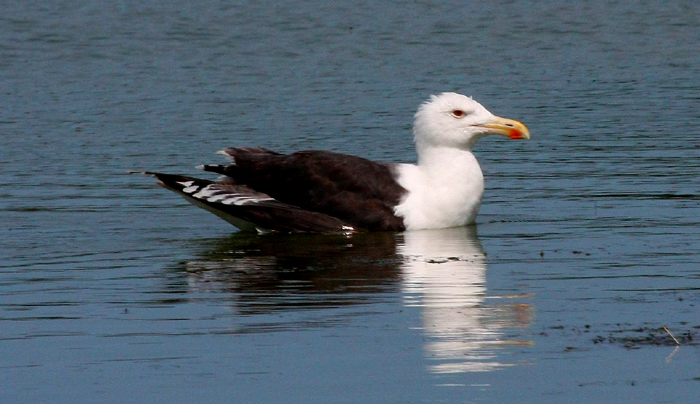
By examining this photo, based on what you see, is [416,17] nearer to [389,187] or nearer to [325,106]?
[325,106]

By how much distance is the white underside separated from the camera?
12602 millimetres

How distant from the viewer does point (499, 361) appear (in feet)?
24.7

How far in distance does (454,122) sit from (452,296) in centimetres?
377

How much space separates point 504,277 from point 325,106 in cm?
982

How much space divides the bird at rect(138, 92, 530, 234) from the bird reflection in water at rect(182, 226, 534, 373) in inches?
6.3

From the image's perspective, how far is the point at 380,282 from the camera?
33.0 feet

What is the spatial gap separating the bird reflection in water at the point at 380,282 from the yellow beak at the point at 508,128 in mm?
933

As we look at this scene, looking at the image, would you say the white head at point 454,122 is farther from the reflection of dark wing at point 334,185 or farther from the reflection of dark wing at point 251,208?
the reflection of dark wing at point 251,208

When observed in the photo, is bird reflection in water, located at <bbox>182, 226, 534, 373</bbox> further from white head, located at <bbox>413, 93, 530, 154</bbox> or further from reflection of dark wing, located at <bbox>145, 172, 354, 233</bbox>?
white head, located at <bbox>413, 93, 530, 154</bbox>

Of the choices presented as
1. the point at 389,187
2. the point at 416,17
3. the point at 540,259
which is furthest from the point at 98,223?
the point at 416,17

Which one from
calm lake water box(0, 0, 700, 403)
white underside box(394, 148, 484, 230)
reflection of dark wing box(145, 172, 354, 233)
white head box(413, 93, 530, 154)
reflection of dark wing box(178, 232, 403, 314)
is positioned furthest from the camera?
white head box(413, 93, 530, 154)

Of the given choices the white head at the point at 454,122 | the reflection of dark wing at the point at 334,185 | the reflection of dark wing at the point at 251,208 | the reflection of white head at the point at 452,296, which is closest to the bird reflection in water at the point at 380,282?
the reflection of white head at the point at 452,296

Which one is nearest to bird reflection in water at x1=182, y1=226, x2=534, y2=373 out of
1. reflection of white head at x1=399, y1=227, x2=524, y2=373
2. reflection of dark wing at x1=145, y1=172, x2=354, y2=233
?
reflection of white head at x1=399, y1=227, x2=524, y2=373

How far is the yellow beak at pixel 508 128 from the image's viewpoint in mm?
12648
